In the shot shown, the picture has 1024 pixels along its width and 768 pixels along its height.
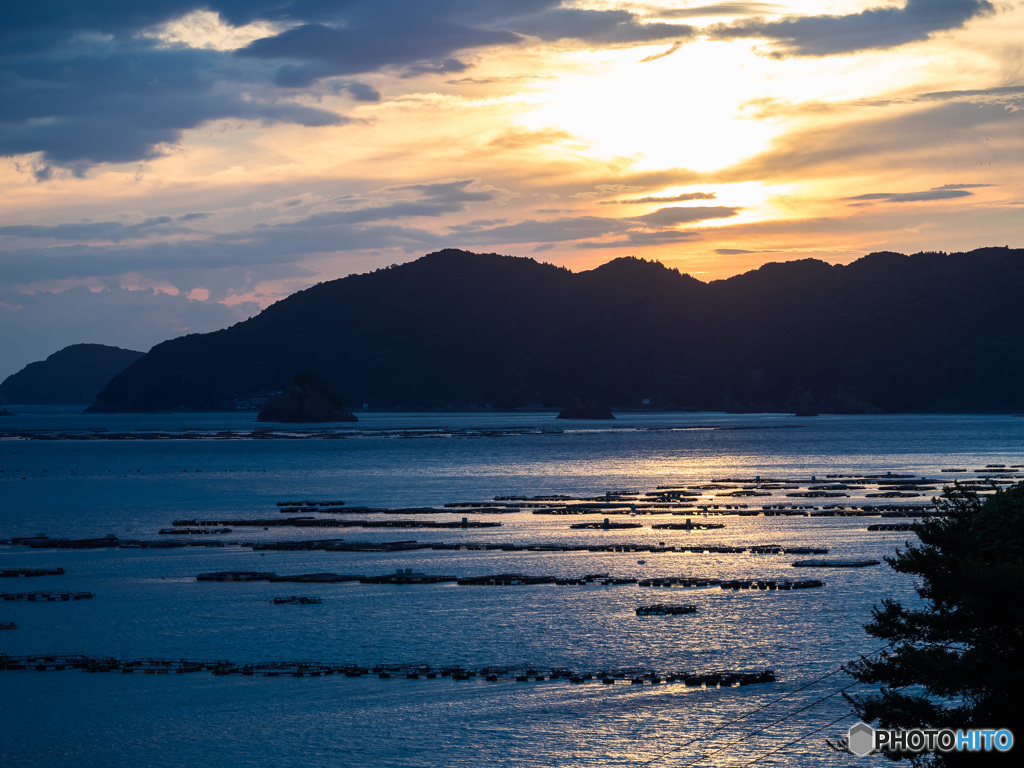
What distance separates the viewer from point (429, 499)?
118 metres

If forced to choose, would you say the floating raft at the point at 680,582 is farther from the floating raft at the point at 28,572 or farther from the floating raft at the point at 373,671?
the floating raft at the point at 28,572

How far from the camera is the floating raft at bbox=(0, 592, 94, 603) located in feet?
200

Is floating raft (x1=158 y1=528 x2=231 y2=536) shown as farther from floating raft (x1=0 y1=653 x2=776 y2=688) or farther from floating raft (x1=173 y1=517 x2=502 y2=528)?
floating raft (x1=0 y1=653 x2=776 y2=688)

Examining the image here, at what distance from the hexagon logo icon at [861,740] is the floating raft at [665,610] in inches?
975

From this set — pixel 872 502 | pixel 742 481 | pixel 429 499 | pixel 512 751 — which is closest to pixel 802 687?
pixel 512 751

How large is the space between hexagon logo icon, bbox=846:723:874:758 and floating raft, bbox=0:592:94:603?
47.2 m

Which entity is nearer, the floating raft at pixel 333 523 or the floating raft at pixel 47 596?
the floating raft at pixel 47 596

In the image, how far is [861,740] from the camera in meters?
28.0

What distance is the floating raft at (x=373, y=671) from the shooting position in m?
41.2

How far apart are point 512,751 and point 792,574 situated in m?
35.9

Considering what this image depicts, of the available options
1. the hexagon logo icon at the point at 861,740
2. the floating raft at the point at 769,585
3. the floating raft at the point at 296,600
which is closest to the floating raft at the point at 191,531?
the floating raft at the point at 296,600

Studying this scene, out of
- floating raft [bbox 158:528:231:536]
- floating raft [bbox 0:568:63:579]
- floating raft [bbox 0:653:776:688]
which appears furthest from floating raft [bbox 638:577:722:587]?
floating raft [bbox 158:528:231:536]

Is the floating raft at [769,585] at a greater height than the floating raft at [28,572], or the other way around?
the floating raft at [28,572]

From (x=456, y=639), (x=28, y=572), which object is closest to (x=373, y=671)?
(x=456, y=639)
